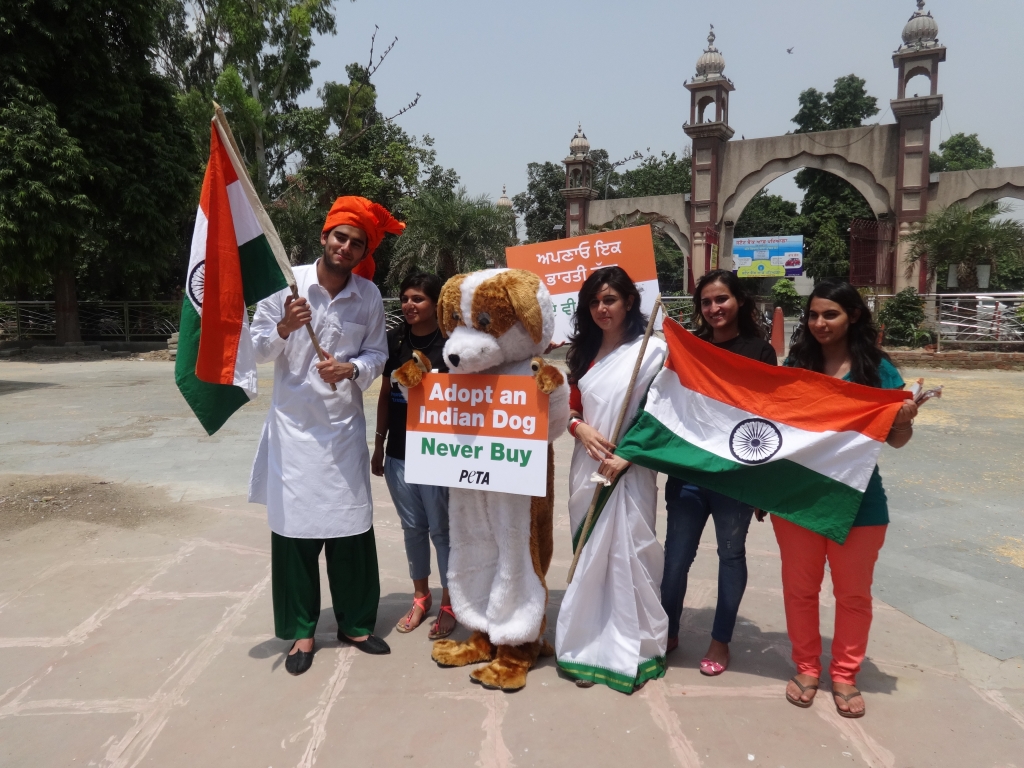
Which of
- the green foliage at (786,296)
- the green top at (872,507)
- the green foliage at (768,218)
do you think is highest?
the green foliage at (768,218)

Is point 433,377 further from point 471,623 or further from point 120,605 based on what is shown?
point 120,605

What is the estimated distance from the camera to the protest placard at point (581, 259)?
377 centimetres

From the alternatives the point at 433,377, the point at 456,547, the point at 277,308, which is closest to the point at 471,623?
the point at 456,547

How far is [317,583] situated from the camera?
3133 millimetres

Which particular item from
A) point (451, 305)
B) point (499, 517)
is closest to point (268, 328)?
point (451, 305)

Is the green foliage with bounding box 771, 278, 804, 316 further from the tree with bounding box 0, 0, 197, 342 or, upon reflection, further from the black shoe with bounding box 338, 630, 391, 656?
the black shoe with bounding box 338, 630, 391, 656

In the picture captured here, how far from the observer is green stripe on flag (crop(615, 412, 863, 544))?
256cm

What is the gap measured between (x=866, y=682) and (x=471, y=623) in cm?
156

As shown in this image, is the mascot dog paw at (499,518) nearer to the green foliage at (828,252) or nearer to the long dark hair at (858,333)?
the long dark hair at (858,333)

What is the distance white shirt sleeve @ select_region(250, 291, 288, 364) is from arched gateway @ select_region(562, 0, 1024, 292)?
1954 cm

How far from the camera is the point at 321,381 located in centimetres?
295

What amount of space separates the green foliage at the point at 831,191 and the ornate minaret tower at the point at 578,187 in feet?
41.8

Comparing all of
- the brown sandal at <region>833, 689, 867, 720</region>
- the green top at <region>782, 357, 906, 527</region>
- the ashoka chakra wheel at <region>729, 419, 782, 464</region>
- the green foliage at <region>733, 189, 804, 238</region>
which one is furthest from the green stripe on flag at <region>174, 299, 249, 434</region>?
the green foliage at <region>733, 189, 804, 238</region>

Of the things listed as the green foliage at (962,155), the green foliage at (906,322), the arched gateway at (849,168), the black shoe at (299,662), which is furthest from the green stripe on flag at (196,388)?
the green foliage at (962,155)
